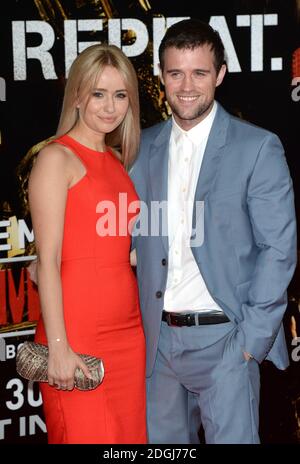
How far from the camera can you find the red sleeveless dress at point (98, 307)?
105 inches

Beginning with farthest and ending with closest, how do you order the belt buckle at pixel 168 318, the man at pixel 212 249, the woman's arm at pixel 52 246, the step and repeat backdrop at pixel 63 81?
the step and repeat backdrop at pixel 63 81
the belt buckle at pixel 168 318
the man at pixel 212 249
the woman's arm at pixel 52 246

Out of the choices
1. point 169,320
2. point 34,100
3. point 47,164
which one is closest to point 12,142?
point 34,100

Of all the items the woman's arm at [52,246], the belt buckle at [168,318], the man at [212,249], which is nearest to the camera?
the woman's arm at [52,246]

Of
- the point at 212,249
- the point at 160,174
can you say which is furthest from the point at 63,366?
the point at 160,174

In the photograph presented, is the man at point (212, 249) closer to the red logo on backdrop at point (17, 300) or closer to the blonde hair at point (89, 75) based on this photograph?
the blonde hair at point (89, 75)

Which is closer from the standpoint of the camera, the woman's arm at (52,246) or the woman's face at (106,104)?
the woman's arm at (52,246)

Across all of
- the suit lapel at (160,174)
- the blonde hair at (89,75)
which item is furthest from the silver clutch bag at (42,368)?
the blonde hair at (89,75)

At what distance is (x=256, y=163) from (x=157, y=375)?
2.79 ft

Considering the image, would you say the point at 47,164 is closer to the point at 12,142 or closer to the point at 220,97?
the point at 12,142

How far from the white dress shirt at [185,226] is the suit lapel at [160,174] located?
2 cm

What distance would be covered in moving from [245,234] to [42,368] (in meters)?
0.81

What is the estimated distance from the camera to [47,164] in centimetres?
259

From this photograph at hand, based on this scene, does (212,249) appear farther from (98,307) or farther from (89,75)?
(89,75)

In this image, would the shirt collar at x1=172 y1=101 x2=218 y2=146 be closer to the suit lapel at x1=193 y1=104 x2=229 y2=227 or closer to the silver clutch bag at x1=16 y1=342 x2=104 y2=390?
the suit lapel at x1=193 y1=104 x2=229 y2=227
